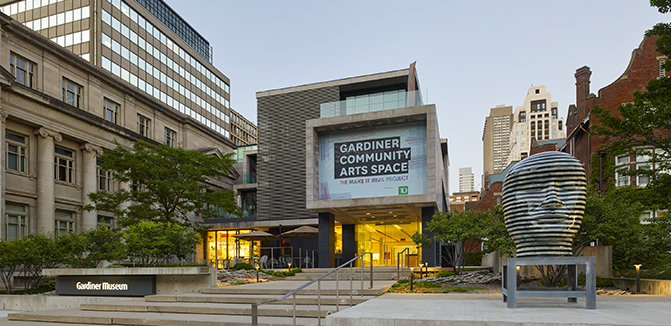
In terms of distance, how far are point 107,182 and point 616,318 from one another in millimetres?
43076

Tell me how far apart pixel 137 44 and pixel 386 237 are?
3485 cm

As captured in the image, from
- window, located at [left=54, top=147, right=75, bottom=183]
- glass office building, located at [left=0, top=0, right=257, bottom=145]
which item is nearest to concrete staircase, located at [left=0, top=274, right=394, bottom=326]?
window, located at [left=54, top=147, right=75, bottom=183]

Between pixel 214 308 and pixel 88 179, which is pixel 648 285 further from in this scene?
pixel 88 179

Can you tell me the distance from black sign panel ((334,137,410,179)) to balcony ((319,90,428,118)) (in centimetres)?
179

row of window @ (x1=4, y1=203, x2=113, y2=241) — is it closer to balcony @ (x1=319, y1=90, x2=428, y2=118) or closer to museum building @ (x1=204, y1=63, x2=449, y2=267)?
museum building @ (x1=204, y1=63, x2=449, y2=267)

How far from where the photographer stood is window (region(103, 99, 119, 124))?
4243cm

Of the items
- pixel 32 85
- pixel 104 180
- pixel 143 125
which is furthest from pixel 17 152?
pixel 143 125

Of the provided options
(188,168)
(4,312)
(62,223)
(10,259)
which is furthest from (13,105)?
(4,312)

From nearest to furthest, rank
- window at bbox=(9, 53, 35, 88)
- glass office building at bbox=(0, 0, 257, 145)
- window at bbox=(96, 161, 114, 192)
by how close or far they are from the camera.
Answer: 1. window at bbox=(9, 53, 35, 88)
2. window at bbox=(96, 161, 114, 192)
3. glass office building at bbox=(0, 0, 257, 145)

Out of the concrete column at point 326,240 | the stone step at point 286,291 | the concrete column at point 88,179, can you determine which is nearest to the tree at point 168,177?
the concrete column at point 326,240

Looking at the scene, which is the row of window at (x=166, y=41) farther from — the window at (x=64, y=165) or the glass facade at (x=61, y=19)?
the window at (x=64, y=165)

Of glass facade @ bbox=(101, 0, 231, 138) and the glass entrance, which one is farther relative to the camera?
glass facade @ bbox=(101, 0, 231, 138)

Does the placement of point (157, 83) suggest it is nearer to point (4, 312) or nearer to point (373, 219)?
point (373, 219)

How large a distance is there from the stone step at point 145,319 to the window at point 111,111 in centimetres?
3263
